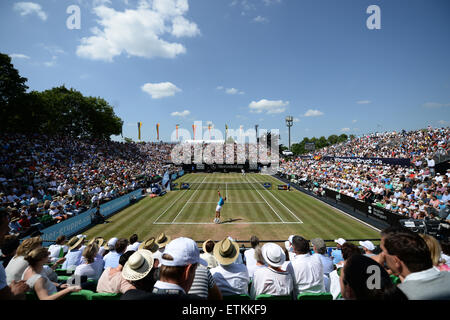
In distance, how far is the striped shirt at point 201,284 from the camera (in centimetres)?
262

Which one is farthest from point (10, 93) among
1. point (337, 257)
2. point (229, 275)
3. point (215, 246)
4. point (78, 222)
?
point (337, 257)

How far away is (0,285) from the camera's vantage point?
9.23 feet

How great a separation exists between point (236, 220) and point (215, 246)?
13605 mm

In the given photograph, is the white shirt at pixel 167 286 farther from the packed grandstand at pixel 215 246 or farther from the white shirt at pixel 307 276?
the white shirt at pixel 307 276

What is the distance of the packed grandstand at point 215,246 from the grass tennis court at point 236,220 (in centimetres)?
225

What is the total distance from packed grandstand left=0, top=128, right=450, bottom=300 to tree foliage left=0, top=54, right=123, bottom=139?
19.4ft

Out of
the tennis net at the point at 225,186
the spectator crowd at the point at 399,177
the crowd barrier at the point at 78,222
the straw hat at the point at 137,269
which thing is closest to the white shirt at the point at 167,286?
the straw hat at the point at 137,269

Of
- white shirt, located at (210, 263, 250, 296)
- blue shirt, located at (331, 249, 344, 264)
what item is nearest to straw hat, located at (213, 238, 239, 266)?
white shirt, located at (210, 263, 250, 296)

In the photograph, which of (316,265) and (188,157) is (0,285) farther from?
(188,157)

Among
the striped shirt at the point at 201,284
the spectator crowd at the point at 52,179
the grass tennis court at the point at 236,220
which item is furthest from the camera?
the grass tennis court at the point at 236,220

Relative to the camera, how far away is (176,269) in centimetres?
216

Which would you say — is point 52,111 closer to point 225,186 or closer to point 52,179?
point 52,179
